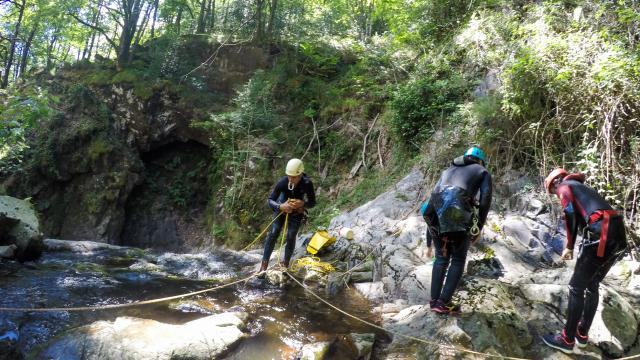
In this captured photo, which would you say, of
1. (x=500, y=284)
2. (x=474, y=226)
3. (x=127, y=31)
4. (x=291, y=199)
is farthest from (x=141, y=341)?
(x=127, y=31)

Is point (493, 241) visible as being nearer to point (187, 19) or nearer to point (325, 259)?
point (325, 259)

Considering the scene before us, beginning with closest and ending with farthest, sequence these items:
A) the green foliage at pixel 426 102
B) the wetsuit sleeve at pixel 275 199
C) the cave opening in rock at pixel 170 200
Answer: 1. the wetsuit sleeve at pixel 275 199
2. the green foliage at pixel 426 102
3. the cave opening in rock at pixel 170 200

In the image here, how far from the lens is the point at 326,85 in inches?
597

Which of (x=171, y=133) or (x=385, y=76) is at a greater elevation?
(x=385, y=76)

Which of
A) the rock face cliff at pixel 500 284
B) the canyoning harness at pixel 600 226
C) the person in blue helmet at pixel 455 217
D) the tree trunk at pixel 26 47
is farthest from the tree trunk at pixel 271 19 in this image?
the canyoning harness at pixel 600 226

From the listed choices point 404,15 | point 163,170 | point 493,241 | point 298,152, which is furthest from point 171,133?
point 493,241

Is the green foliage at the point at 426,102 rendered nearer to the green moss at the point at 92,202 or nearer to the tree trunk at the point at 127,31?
A: the green moss at the point at 92,202

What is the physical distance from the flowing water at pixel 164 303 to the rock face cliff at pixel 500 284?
56 centimetres

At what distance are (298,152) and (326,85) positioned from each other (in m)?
3.17

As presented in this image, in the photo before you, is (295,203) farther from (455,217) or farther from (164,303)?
(455,217)

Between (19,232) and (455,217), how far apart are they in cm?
768

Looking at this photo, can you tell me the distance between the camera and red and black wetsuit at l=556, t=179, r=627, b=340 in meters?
3.79

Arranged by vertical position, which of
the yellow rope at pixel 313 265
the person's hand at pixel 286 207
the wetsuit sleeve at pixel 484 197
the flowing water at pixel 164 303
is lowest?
the flowing water at pixel 164 303

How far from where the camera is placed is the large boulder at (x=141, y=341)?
3521 millimetres
